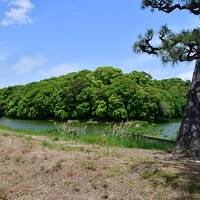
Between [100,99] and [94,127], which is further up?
[100,99]

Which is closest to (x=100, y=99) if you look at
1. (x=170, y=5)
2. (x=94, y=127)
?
(x=94, y=127)

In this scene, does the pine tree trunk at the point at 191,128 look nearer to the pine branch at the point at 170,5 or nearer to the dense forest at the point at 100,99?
the pine branch at the point at 170,5

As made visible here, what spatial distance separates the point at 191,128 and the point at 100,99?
62167mm

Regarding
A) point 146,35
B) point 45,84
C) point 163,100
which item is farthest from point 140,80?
point 146,35

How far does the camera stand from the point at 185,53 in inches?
418

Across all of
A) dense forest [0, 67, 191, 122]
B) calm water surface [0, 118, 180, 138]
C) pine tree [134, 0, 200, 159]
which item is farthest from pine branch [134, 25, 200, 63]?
dense forest [0, 67, 191, 122]

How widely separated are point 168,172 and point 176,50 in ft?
9.33

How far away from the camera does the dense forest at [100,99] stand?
6975 cm

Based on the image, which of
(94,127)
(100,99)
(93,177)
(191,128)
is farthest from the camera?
(100,99)

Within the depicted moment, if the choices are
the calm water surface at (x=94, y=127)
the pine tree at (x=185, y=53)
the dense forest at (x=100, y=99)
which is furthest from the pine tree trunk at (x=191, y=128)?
the dense forest at (x=100, y=99)

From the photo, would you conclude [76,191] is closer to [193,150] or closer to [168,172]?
[168,172]

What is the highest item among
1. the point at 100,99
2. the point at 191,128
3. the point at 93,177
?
the point at 100,99

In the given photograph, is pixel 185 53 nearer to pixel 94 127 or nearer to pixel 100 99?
pixel 94 127

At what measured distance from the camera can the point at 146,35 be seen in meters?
12.0
